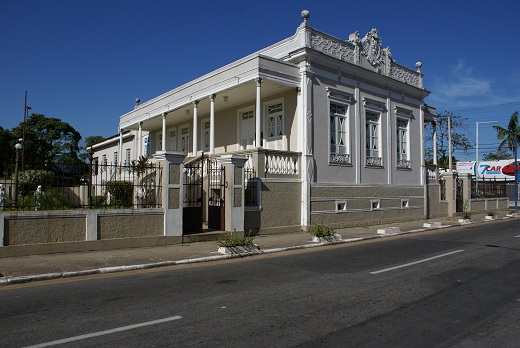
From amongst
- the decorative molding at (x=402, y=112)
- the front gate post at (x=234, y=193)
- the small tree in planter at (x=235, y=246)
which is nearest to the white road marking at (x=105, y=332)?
the small tree in planter at (x=235, y=246)

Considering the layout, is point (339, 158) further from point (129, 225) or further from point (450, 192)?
point (450, 192)

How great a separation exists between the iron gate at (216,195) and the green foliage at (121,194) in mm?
2975

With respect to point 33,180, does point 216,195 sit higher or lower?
lower

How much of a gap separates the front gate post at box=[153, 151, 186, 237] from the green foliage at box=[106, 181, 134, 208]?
3.03 ft

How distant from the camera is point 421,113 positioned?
24047 millimetres

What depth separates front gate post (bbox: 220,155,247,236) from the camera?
535 inches

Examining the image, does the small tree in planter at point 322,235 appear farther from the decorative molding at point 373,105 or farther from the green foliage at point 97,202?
the decorative molding at point 373,105

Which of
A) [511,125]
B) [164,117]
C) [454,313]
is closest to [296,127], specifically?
[164,117]

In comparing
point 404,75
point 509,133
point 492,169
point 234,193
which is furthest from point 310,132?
point 492,169

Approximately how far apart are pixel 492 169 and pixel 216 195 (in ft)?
174

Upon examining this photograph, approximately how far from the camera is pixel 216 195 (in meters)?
14.5

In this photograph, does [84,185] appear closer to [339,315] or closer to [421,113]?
[339,315]

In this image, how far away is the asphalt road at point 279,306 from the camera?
4773 mm

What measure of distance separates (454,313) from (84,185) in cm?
936
